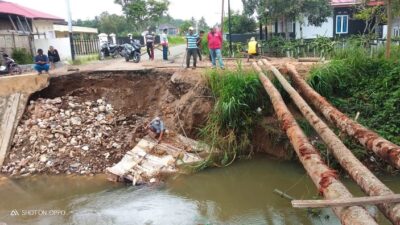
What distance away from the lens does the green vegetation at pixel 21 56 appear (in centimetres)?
1573

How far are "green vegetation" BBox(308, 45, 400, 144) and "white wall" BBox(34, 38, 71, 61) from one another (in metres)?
13.0

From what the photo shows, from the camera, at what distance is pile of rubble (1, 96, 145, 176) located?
30.6ft

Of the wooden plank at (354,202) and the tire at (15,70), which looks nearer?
the wooden plank at (354,202)

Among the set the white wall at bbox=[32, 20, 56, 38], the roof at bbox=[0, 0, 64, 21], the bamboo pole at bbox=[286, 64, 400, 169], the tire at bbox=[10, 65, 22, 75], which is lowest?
the bamboo pole at bbox=[286, 64, 400, 169]

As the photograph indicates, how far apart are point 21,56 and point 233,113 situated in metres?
10.8

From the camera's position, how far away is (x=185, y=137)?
980 centimetres

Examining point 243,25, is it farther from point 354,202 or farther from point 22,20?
point 354,202

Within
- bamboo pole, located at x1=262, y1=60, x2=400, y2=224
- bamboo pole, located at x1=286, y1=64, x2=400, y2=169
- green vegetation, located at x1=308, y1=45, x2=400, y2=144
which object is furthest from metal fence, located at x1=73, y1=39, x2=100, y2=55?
bamboo pole, located at x1=262, y1=60, x2=400, y2=224

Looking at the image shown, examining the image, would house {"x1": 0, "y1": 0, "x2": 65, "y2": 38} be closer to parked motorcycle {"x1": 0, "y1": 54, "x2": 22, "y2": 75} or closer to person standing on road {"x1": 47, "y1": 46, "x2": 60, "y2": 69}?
person standing on road {"x1": 47, "y1": 46, "x2": 60, "y2": 69}

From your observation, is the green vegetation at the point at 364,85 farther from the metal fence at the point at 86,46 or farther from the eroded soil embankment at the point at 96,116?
the metal fence at the point at 86,46

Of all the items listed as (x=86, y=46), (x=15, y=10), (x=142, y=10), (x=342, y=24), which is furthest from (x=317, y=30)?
(x=142, y=10)

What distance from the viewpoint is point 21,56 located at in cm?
1589

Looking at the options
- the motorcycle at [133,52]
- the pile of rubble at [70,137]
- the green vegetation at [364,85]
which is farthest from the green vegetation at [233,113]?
the motorcycle at [133,52]

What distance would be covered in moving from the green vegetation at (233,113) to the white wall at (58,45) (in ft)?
36.6
